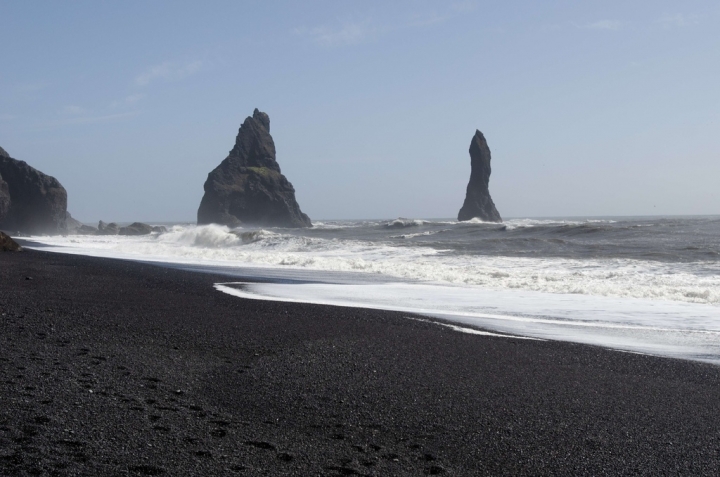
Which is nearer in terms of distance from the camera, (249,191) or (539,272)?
(539,272)

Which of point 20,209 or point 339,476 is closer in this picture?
point 339,476

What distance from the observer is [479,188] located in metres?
106

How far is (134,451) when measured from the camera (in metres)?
→ 3.32

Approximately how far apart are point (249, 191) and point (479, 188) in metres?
42.2

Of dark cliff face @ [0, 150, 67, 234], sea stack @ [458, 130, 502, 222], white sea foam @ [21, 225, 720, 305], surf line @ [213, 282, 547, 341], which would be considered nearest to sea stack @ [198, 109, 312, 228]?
dark cliff face @ [0, 150, 67, 234]

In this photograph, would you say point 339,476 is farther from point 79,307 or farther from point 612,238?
point 612,238

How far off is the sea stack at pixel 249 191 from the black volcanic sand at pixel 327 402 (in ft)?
310

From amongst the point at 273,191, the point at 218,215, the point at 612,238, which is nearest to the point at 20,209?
the point at 218,215

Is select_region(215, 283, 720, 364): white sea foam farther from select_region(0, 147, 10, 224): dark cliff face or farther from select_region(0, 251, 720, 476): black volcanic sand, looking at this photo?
select_region(0, 147, 10, 224): dark cliff face

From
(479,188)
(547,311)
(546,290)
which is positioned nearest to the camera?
(547,311)

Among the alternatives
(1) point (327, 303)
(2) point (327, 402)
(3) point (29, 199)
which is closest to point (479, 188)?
(3) point (29, 199)

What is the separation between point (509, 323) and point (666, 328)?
7.45 ft

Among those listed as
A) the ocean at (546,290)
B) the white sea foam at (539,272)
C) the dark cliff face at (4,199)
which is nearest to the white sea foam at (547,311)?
the ocean at (546,290)

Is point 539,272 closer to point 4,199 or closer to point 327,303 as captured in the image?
point 327,303
